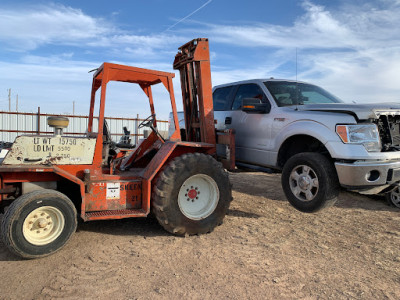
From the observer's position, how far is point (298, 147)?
5383mm

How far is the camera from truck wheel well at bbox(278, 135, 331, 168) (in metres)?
5.10

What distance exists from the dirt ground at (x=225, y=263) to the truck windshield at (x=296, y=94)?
6.87 ft

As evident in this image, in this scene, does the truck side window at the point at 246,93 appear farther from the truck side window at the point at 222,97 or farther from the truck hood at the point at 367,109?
the truck hood at the point at 367,109

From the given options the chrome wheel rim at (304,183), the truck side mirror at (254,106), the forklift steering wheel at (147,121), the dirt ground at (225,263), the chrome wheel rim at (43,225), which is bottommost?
the dirt ground at (225,263)

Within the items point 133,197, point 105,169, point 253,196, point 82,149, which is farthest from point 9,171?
point 253,196

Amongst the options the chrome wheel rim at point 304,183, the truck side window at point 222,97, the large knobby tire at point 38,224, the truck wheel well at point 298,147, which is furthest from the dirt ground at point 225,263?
the truck side window at point 222,97

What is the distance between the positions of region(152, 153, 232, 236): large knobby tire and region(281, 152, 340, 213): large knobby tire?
958 millimetres

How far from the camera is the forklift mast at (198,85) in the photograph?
572 cm

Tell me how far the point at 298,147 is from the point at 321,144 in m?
0.43

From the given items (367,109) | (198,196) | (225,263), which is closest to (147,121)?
(198,196)

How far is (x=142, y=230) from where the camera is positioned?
5.23 metres

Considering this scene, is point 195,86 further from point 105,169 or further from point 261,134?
point 105,169

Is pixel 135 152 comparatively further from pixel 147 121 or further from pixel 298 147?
pixel 298 147

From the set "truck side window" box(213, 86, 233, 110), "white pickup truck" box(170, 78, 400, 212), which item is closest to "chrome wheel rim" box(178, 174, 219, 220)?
"white pickup truck" box(170, 78, 400, 212)
